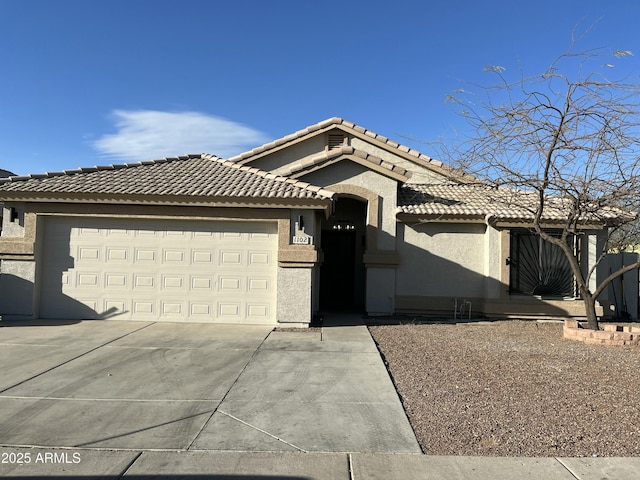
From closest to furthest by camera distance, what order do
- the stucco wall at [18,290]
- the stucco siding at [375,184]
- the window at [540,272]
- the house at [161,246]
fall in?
the house at [161,246], the stucco wall at [18,290], the window at [540,272], the stucco siding at [375,184]

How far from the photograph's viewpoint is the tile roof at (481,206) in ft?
43.9

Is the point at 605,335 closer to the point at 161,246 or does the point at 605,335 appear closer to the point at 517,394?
the point at 517,394

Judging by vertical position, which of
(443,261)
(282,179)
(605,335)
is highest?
(282,179)

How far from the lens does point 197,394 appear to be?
19.9ft

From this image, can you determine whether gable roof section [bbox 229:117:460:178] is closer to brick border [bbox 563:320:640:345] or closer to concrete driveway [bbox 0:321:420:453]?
brick border [bbox 563:320:640:345]

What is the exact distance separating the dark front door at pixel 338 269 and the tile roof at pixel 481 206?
267 cm

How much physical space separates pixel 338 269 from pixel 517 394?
413 inches

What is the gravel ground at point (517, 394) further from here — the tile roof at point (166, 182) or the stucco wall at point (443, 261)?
the tile roof at point (166, 182)

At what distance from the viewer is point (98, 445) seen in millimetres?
4527

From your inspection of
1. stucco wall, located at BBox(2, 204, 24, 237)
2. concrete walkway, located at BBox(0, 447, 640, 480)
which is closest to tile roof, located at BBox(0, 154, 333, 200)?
stucco wall, located at BBox(2, 204, 24, 237)

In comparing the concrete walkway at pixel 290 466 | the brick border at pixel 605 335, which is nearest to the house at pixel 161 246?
the brick border at pixel 605 335

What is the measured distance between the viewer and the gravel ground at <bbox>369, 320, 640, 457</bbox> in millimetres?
4734

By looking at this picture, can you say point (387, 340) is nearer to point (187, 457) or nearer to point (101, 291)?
point (187, 457)

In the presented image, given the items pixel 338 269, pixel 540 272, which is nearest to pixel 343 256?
pixel 338 269
